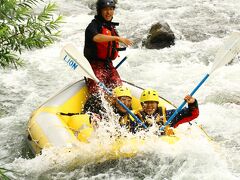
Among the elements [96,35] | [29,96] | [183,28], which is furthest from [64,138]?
[183,28]

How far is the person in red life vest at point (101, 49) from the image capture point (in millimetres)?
5680

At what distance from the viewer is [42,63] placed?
31.7 feet

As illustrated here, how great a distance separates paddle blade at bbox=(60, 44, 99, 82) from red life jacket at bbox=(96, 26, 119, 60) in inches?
13.9

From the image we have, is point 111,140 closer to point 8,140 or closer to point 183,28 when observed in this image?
point 8,140

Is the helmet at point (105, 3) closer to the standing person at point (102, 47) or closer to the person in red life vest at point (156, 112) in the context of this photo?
the standing person at point (102, 47)

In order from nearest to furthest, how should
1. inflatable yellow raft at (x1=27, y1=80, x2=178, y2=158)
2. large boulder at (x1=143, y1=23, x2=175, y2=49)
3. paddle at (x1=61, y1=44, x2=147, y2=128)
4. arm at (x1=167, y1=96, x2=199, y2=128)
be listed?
inflatable yellow raft at (x1=27, y1=80, x2=178, y2=158) < arm at (x1=167, y1=96, x2=199, y2=128) < paddle at (x1=61, y1=44, x2=147, y2=128) < large boulder at (x1=143, y1=23, x2=175, y2=49)

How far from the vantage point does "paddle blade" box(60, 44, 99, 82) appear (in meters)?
5.60

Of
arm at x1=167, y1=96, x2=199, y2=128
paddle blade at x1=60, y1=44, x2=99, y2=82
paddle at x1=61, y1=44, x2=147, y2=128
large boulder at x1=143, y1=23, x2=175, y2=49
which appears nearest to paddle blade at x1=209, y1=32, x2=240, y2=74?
arm at x1=167, y1=96, x2=199, y2=128

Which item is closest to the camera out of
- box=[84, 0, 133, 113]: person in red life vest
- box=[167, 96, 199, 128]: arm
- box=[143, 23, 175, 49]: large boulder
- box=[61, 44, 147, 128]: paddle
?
box=[167, 96, 199, 128]: arm

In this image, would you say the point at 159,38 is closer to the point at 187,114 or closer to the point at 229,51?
the point at 229,51

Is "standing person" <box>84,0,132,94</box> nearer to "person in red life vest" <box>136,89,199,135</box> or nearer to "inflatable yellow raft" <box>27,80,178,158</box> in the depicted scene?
"inflatable yellow raft" <box>27,80,178,158</box>

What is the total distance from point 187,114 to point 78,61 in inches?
63.5

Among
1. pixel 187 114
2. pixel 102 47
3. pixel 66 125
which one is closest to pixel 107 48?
pixel 102 47

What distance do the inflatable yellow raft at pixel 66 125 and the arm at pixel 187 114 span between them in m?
0.33
